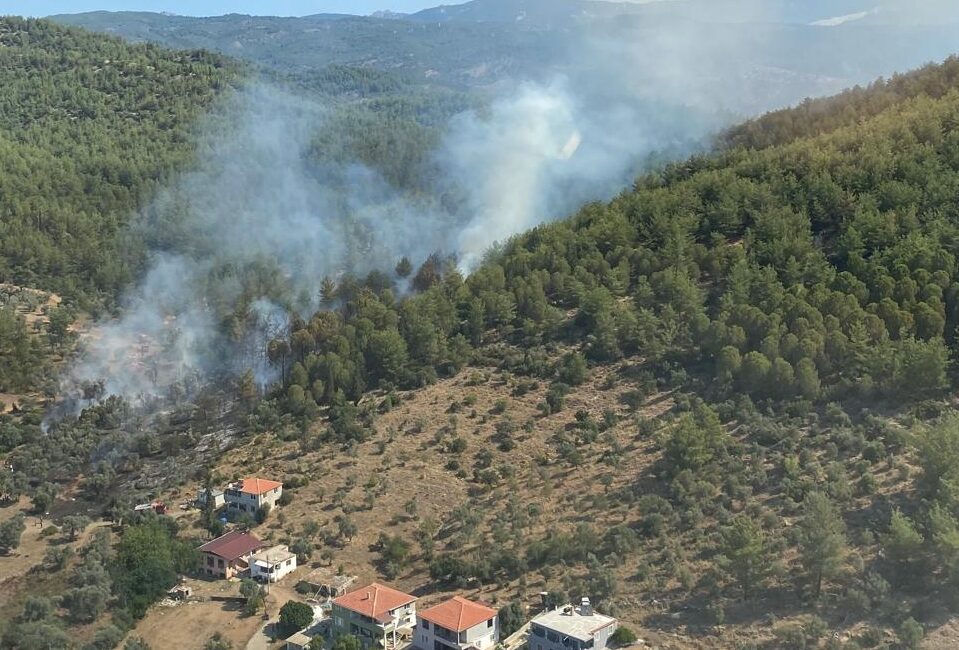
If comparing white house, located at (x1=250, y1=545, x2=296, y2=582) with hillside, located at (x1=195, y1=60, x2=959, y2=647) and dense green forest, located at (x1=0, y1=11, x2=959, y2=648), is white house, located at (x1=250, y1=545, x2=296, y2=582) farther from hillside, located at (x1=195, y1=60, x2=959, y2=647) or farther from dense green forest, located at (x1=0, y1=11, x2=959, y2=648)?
dense green forest, located at (x1=0, y1=11, x2=959, y2=648)

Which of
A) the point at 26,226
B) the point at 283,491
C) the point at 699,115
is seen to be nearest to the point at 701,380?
the point at 283,491

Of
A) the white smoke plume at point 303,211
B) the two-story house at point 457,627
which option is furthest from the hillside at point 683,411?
the white smoke plume at point 303,211

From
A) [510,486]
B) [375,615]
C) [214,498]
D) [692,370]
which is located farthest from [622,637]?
[214,498]

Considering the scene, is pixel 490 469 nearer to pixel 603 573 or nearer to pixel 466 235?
pixel 603 573

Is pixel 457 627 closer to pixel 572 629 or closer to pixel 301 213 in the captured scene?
pixel 572 629

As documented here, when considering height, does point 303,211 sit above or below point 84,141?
below

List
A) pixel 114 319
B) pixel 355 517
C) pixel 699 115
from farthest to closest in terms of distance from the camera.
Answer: pixel 699 115
pixel 114 319
pixel 355 517

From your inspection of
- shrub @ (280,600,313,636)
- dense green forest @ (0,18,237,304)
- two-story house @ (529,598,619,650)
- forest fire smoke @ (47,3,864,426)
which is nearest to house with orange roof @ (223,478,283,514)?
shrub @ (280,600,313,636)
